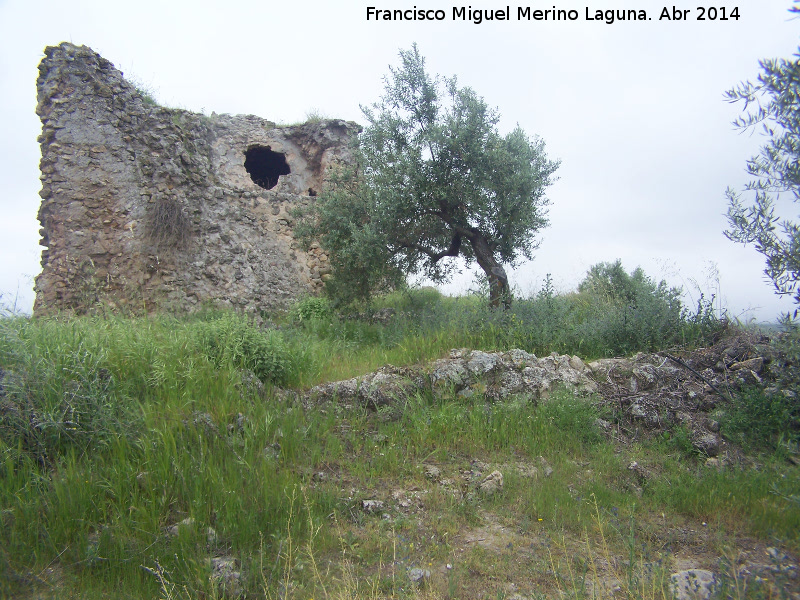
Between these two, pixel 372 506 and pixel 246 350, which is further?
pixel 246 350

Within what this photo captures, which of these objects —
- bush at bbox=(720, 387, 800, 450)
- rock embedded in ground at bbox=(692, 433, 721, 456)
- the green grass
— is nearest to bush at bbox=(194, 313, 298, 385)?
the green grass

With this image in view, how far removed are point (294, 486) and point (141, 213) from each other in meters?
8.74

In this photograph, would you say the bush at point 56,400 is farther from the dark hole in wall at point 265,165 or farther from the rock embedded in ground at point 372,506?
the dark hole in wall at point 265,165

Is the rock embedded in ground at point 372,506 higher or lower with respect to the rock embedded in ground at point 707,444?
lower

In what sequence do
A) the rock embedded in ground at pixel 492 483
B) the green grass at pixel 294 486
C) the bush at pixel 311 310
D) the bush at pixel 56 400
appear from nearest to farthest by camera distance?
the green grass at pixel 294 486 < the bush at pixel 56 400 < the rock embedded in ground at pixel 492 483 < the bush at pixel 311 310

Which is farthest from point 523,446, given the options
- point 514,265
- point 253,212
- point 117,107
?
point 117,107

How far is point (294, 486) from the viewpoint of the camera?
13.0 feet

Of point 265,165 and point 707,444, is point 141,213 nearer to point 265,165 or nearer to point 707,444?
point 265,165

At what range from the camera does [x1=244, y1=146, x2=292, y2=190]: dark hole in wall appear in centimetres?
→ 1444

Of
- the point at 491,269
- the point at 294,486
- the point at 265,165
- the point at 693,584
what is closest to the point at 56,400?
the point at 294,486

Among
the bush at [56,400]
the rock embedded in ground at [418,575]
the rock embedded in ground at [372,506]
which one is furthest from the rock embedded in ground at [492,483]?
the bush at [56,400]

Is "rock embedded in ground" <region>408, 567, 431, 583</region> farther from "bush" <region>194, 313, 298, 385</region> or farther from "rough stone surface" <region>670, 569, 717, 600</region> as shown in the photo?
"bush" <region>194, 313, 298, 385</region>

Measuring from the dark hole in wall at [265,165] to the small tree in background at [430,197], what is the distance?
4.54 metres

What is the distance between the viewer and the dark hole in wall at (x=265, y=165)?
14438mm
